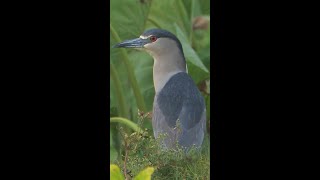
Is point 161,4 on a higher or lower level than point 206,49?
higher

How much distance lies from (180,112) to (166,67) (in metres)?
0.17

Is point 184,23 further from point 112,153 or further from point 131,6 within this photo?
point 112,153

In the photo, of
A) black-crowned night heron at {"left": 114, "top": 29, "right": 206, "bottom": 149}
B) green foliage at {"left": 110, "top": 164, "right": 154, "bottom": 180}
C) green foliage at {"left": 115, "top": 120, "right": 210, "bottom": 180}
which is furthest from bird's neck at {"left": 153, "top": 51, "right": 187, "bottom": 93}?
green foliage at {"left": 110, "top": 164, "right": 154, "bottom": 180}

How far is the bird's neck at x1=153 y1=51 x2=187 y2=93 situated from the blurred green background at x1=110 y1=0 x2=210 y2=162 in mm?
22

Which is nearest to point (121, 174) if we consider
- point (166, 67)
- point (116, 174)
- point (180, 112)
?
point (116, 174)

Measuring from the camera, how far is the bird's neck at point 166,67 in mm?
2688

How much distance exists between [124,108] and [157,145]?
0.60 feet

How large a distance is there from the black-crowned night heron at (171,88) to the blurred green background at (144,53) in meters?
0.02

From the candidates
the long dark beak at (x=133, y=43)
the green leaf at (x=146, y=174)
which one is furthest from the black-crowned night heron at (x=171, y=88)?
the green leaf at (x=146, y=174)

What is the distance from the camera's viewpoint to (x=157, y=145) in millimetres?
2637

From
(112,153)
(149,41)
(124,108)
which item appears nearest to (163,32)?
(149,41)

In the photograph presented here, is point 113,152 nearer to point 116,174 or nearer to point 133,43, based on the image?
point 116,174

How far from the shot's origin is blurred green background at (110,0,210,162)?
2.68 metres

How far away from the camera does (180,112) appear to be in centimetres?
267
